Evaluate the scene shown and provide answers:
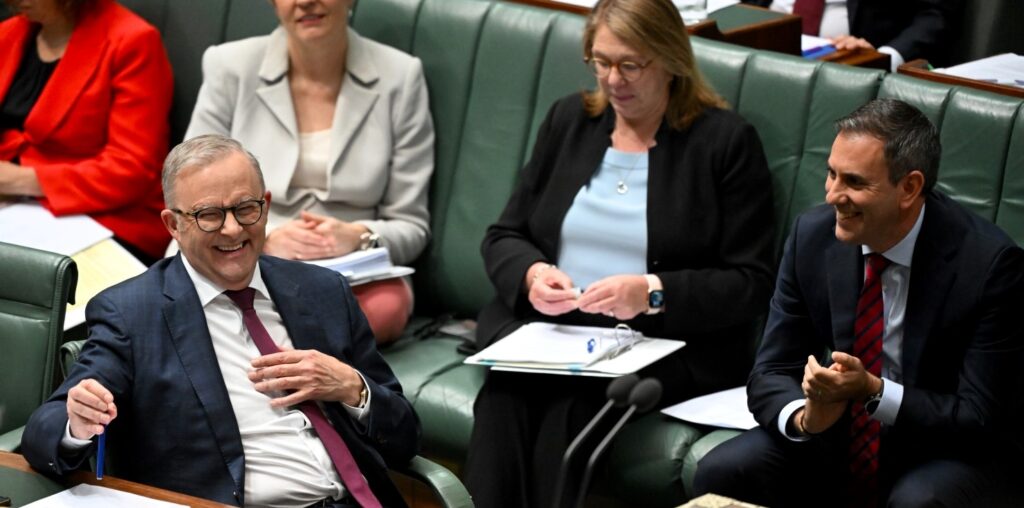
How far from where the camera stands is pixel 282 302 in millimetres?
2969

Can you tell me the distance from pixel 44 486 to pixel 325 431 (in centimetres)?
53

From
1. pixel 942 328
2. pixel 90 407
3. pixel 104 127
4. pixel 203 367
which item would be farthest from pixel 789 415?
pixel 104 127

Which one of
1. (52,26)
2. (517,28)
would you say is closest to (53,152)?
(52,26)

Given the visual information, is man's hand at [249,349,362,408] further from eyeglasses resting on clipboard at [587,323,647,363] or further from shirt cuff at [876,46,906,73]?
shirt cuff at [876,46,906,73]

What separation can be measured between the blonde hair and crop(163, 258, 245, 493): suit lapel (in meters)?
1.40

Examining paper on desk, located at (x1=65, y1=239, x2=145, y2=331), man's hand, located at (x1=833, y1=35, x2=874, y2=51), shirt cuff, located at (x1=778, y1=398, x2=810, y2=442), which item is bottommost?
paper on desk, located at (x1=65, y1=239, x2=145, y2=331)

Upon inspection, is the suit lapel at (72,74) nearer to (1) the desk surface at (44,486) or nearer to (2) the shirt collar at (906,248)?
(1) the desk surface at (44,486)

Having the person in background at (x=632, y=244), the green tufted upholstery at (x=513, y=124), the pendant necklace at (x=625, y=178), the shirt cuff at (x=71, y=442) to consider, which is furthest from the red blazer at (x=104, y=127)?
the shirt cuff at (x=71, y=442)

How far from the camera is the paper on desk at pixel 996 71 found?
3.88m

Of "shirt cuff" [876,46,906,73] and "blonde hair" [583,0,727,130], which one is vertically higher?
"blonde hair" [583,0,727,130]

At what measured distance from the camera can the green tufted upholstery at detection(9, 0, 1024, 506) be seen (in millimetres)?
3602

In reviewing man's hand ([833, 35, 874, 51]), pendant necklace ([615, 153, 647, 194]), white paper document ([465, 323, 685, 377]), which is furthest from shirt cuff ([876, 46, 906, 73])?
white paper document ([465, 323, 685, 377])

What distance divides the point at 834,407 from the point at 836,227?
14.9 inches

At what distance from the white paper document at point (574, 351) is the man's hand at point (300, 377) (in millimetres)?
771
